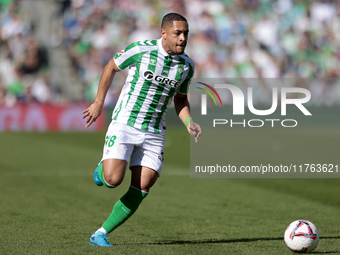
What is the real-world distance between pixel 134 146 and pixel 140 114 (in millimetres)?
316

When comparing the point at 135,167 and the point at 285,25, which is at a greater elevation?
the point at 285,25

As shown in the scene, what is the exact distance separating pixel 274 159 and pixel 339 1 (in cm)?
1183

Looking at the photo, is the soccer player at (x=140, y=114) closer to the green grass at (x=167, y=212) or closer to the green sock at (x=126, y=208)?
the green sock at (x=126, y=208)

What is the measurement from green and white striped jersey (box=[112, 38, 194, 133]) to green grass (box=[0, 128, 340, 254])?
121 cm

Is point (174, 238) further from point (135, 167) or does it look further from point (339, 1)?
point (339, 1)

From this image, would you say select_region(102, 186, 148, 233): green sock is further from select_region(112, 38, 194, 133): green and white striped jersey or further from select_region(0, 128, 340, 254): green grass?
select_region(112, 38, 194, 133): green and white striped jersey

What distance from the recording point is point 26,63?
2177 centimetres

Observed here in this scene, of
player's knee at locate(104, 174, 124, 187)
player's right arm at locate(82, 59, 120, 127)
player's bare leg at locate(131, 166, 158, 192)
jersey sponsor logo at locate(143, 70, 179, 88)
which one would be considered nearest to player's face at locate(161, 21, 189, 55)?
jersey sponsor logo at locate(143, 70, 179, 88)

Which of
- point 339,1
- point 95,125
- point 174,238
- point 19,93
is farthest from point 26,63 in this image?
point 174,238

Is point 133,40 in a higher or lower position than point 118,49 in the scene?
higher

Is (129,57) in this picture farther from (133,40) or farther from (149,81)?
(133,40)

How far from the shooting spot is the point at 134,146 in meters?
5.09

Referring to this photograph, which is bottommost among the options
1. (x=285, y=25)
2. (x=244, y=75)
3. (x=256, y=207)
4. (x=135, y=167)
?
(x=256, y=207)

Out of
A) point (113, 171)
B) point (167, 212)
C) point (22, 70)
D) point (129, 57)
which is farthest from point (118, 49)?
point (113, 171)
